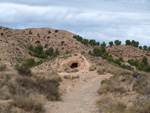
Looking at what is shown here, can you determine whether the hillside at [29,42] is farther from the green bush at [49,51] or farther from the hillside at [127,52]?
the hillside at [127,52]

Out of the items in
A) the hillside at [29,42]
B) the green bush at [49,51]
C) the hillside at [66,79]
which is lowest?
the hillside at [66,79]

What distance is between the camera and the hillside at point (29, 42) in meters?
60.8

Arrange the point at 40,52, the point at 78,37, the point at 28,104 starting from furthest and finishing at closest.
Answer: the point at 78,37
the point at 40,52
the point at 28,104

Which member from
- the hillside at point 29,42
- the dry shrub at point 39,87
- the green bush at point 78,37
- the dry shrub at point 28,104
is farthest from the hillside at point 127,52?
→ the dry shrub at point 28,104

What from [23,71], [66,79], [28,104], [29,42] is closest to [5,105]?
[28,104]

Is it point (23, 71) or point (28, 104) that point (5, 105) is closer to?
point (28, 104)

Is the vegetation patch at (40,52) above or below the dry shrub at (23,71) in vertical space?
above

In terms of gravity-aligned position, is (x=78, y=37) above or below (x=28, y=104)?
above

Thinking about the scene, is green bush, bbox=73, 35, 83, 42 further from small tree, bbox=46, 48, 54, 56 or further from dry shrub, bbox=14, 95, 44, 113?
dry shrub, bbox=14, 95, 44, 113

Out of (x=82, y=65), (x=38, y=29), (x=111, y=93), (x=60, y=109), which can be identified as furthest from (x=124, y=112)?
(x=38, y=29)

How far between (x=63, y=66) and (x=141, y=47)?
6841cm

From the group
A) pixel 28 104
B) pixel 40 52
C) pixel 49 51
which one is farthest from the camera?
pixel 49 51

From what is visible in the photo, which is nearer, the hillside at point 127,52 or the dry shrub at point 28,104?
the dry shrub at point 28,104

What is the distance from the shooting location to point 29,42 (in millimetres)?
78875
